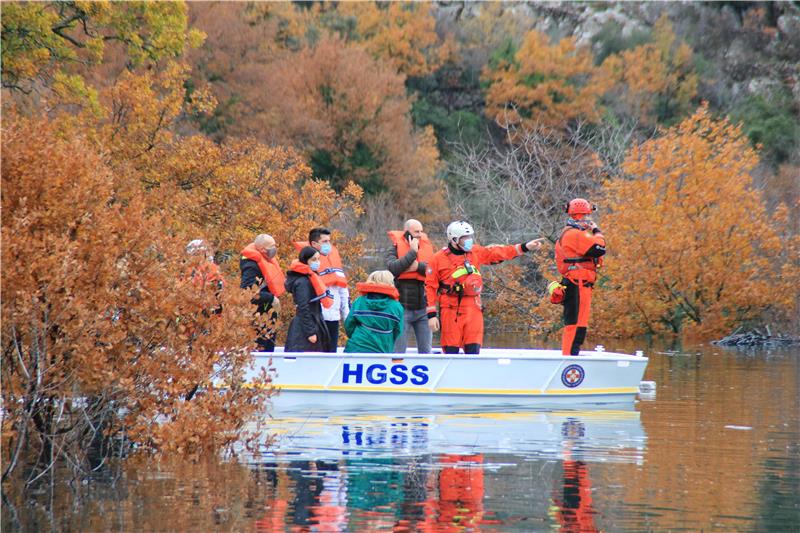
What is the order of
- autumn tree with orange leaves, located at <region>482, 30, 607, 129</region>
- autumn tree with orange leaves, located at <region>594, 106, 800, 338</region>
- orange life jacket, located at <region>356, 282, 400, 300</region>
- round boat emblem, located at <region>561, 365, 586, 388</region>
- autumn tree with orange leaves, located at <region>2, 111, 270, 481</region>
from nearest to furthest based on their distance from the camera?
autumn tree with orange leaves, located at <region>2, 111, 270, 481</region>, orange life jacket, located at <region>356, 282, 400, 300</region>, round boat emblem, located at <region>561, 365, 586, 388</region>, autumn tree with orange leaves, located at <region>594, 106, 800, 338</region>, autumn tree with orange leaves, located at <region>482, 30, 607, 129</region>

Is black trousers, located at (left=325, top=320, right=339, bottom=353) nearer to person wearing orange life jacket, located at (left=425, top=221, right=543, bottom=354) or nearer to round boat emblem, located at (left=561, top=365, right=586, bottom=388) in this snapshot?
person wearing orange life jacket, located at (left=425, top=221, right=543, bottom=354)

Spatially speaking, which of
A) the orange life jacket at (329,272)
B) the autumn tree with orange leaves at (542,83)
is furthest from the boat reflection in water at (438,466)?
the autumn tree with orange leaves at (542,83)

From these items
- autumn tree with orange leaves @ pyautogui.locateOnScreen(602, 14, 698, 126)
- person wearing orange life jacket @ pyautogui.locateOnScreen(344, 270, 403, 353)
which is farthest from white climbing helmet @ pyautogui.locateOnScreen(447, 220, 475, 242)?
autumn tree with orange leaves @ pyautogui.locateOnScreen(602, 14, 698, 126)

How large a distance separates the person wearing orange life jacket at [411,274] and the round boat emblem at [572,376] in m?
1.63

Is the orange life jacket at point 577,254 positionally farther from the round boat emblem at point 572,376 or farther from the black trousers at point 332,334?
the black trousers at point 332,334

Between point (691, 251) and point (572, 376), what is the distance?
45.0 feet

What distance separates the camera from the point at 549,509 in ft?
32.0

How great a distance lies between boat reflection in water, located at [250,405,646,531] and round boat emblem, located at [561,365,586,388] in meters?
0.76

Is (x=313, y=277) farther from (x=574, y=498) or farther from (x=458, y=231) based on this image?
(x=574, y=498)

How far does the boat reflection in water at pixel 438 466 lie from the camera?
9453mm

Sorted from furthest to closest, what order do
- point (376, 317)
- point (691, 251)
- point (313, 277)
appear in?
1. point (691, 251)
2. point (313, 277)
3. point (376, 317)

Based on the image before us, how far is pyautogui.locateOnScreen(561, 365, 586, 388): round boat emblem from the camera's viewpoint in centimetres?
1672

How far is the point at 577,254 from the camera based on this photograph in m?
17.0

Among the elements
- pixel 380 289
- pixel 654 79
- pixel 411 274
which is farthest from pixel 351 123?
pixel 380 289
